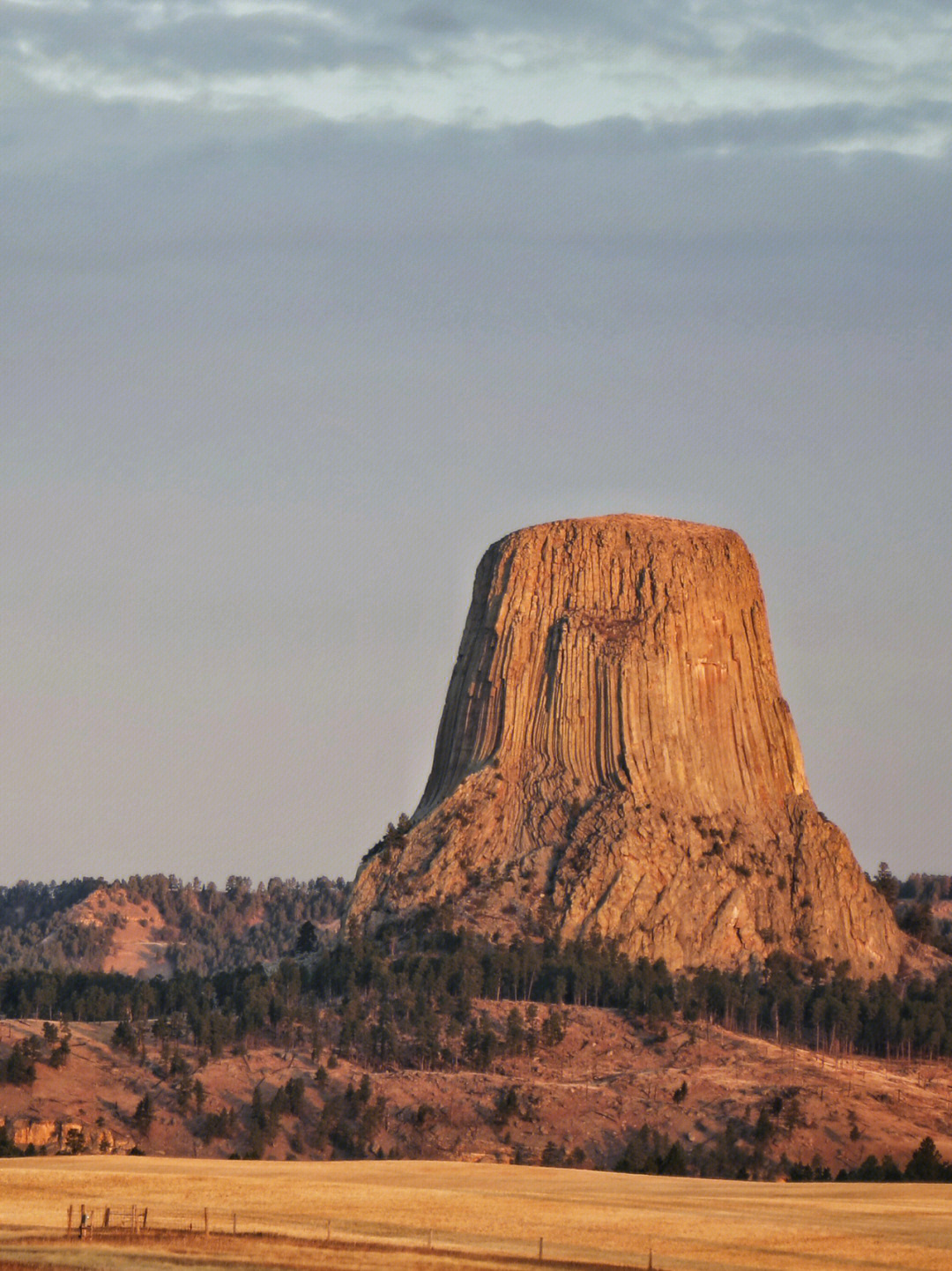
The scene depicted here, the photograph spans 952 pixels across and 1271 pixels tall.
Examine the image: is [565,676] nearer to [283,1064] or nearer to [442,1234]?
[283,1064]

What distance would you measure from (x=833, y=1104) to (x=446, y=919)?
1592 inches

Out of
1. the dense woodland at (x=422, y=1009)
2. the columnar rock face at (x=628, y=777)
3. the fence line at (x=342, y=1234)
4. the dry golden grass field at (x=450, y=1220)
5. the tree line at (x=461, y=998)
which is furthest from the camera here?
the columnar rock face at (x=628, y=777)

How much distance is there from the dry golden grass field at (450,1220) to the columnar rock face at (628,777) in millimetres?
73049

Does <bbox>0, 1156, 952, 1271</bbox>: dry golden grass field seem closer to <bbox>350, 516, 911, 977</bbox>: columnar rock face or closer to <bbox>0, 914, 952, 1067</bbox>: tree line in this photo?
<bbox>0, 914, 952, 1067</bbox>: tree line

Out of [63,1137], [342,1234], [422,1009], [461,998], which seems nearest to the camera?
[342,1234]

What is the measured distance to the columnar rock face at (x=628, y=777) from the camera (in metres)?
178

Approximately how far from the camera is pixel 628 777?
185m

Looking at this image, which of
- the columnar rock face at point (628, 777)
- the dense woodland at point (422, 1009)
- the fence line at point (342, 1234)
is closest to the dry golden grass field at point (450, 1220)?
the fence line at point (342, 1234)

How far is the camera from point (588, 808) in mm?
182625

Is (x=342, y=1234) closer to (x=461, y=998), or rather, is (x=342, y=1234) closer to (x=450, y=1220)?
(x=450, y=1220)

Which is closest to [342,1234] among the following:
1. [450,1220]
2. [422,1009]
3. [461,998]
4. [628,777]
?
[450,1220]

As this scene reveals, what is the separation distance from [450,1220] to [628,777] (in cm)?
10178

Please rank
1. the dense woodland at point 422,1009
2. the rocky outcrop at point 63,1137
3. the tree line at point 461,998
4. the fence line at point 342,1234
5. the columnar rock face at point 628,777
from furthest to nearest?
the columnar rock face at point 628,777 → the tree line at point 461,998 → the dense woodland at point 422,1009 → the rocky outcrop at point 63,1137 → the fence line at point 342,1234

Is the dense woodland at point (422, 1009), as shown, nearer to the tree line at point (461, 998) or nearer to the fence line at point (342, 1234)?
the tree line at point (461, 998)
